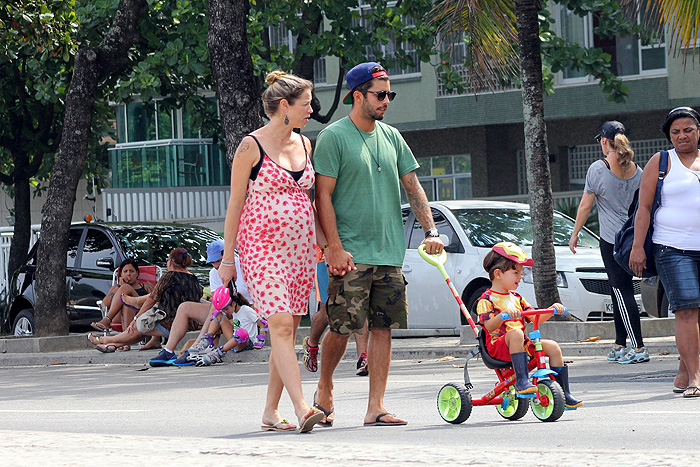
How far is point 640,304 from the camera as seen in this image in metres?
14.4

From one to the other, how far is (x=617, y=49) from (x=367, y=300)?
22.4 metres

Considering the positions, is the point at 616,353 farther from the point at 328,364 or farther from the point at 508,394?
the point at 328,364

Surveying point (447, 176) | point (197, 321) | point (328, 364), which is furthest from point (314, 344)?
point (447, 176)

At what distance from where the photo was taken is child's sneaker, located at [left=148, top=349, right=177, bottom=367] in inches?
551

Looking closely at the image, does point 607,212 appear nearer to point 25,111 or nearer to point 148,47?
point 148,47

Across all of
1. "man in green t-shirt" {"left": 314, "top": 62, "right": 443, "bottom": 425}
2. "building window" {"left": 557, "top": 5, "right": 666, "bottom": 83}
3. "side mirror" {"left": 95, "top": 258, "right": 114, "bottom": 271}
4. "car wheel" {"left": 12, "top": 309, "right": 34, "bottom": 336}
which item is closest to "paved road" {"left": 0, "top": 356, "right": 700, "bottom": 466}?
"man in green t-shirt" {"left": 314, "top": 62, "right": 443, "bottom": 425}

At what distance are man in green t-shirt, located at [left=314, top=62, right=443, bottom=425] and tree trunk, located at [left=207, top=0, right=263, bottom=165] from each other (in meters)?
7.52

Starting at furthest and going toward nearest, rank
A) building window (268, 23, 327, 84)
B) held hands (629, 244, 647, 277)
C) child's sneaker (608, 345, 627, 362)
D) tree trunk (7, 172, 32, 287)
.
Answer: building window (268, 23, 327, 84)
tree trunk (7, 172, 32, 287)
child's sneaker (608, 345, 627, 362)
held hands (629, 244, 647, 277)

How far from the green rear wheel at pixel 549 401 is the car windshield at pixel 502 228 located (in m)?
7.43

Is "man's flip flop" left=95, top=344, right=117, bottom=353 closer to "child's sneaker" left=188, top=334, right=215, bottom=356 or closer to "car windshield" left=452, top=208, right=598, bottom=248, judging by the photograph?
"child's sneaker" left=188, top=334, right=215, bottom=356

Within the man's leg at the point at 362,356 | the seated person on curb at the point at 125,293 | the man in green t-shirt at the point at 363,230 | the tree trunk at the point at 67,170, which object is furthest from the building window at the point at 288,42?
the man in green t-shirt at the point at 363,230

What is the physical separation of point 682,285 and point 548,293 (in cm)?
499

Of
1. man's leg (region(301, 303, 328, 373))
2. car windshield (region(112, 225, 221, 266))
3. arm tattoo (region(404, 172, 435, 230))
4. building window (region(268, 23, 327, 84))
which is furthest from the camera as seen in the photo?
building window (region(268, 23, 327, 84))

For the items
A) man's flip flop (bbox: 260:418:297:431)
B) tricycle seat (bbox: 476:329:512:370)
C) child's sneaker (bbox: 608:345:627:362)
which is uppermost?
tricycle seat (bbox: 476:329:512:370)
